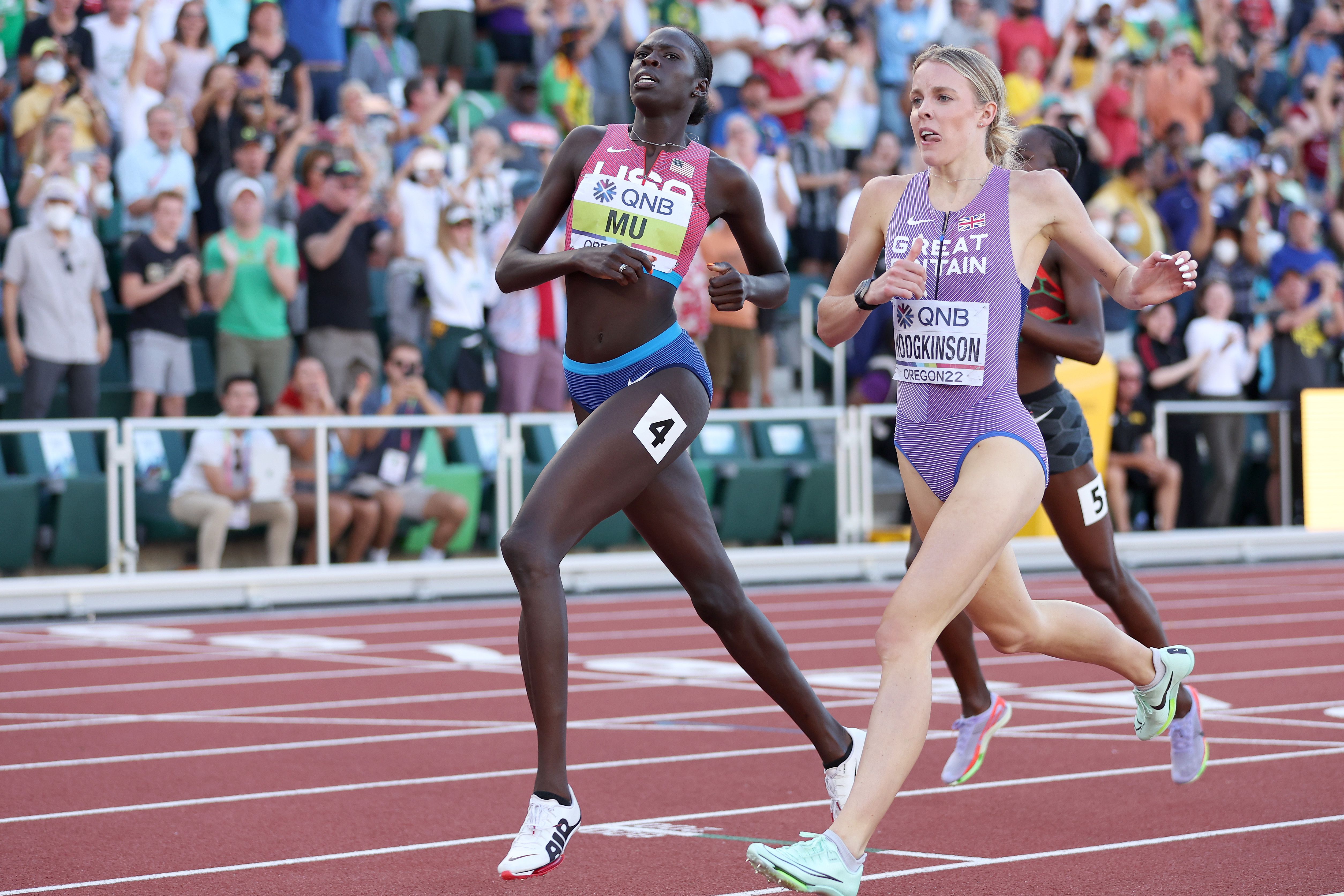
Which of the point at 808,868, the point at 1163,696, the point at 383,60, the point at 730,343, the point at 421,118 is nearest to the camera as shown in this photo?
the point at 808,868

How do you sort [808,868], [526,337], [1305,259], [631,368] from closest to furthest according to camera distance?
1. [808,868]
2. [631,368]
3. [526,337]
4. [1305,259]

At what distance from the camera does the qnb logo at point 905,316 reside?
4.61 m

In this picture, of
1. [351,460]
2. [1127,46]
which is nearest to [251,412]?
[351,460]

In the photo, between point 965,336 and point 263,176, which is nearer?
point 965,336

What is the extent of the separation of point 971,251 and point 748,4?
12505 mm

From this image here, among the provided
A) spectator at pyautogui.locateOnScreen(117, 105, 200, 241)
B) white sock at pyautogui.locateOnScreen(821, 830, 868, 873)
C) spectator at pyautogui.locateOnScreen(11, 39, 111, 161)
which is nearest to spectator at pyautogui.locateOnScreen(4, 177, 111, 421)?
spectator at pyautogui.locateOnScreen(117, 105, 200, 241)

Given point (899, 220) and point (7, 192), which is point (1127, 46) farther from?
point (899, 220)

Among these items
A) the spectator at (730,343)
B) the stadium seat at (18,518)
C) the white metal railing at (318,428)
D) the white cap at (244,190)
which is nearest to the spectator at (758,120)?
the spectator at (730,343)

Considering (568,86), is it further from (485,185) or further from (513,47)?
(485,185)

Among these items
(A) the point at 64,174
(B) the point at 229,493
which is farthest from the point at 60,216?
(B) the point at 229,493

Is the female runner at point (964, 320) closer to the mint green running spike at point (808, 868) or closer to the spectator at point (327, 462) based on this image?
the mint green running spike at point (808, 868)

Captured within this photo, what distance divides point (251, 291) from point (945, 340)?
28.3ft

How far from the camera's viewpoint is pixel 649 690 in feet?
27.0

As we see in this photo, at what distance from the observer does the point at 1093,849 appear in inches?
188
